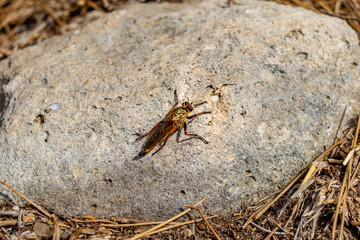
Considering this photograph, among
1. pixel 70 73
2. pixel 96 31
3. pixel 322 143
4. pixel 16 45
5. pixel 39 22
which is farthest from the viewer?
pixel 39 22

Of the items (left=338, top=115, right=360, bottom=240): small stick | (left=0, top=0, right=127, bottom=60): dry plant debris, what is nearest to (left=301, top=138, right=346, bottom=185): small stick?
(left=338, top=115, right=360, bottom=240): small stick

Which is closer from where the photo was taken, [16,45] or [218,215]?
Answer: [218,215]

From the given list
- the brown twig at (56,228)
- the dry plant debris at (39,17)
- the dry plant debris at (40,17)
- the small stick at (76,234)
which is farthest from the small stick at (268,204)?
the dry plant debris at (40,17)

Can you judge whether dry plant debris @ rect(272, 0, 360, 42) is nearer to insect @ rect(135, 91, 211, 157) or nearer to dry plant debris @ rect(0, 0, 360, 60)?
dry plant debris @ rect(0, 0, 360, 60)

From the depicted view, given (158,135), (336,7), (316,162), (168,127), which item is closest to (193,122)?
(168,127)

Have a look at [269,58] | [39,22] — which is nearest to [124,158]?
[269,58]

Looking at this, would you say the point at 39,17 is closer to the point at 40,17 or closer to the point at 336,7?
the point at 40,17

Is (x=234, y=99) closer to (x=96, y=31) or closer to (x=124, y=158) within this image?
(x=124, y=158)
